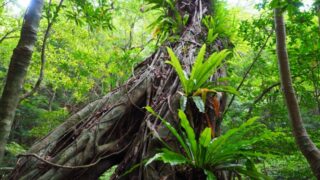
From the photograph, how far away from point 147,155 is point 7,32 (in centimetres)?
906

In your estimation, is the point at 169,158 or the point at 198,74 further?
the point at 198,74

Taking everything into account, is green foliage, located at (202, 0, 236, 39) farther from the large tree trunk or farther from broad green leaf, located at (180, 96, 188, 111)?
broad green leaf, located at (180, 96, 188, 111)

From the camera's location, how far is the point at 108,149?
2498 millimetres

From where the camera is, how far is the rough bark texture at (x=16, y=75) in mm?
1394

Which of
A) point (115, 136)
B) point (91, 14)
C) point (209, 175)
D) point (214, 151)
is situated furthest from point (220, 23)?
point (209, 175)

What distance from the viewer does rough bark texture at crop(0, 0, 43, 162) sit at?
1.39 meters

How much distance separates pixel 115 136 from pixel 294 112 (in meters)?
1.60

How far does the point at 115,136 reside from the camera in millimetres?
2645

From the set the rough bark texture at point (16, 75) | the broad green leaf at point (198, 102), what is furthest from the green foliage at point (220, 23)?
the rough bark texture at point (16, 75)

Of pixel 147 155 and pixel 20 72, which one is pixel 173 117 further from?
pixel 20 72

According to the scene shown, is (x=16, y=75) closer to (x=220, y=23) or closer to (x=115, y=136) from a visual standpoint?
(x=115, y=136)

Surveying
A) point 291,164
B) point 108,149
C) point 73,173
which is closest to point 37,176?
point 73,173

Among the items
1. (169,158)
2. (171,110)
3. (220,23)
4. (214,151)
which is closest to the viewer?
(169,158)

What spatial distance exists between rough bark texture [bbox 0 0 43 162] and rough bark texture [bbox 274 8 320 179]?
181cm
